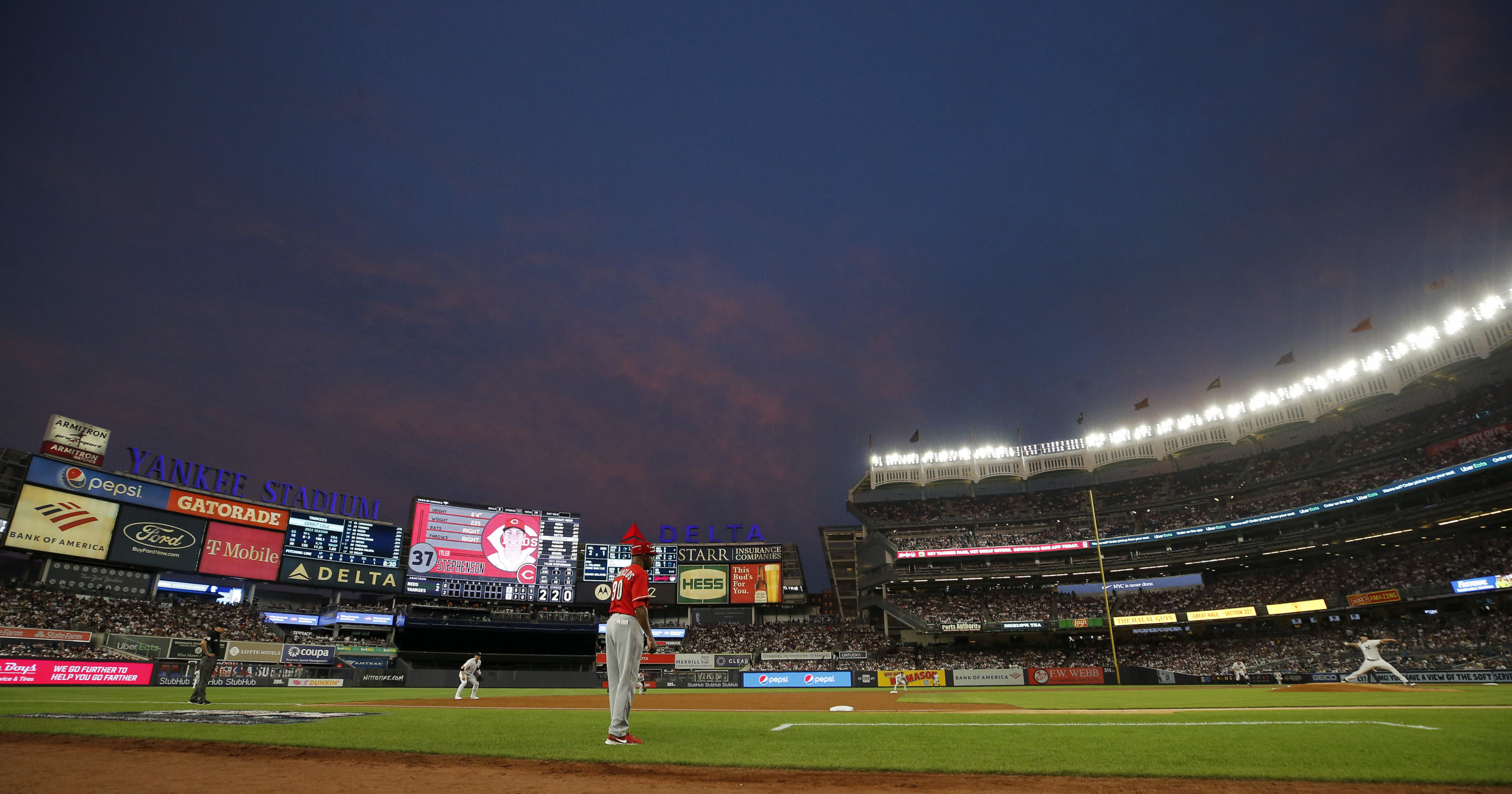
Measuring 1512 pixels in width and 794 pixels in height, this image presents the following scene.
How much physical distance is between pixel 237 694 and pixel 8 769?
2113 centimetres

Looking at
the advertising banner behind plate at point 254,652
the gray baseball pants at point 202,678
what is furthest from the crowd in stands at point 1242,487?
the gray baseball pants at point 202,678

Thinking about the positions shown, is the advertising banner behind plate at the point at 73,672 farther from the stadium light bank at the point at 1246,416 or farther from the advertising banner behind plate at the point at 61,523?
the stadium light bank at the point at 1246,416

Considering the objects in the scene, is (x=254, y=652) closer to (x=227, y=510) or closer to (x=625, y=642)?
(x=227, y=510)

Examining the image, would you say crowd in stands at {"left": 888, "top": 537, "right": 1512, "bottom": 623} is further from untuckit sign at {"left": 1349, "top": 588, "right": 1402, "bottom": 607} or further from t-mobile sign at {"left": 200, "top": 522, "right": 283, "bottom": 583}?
t-mobile sign at {"left": 200, "top": 522, "right": 283, "bottom": 583}

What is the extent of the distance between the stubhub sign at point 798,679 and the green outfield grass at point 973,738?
3311 centimetres

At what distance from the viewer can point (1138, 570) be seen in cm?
6184

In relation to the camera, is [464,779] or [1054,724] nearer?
[464,779]

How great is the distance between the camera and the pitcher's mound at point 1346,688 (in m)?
24.7

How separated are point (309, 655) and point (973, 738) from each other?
4972 centimetres

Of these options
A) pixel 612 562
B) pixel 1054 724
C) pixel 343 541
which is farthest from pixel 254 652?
pixel 1054 724

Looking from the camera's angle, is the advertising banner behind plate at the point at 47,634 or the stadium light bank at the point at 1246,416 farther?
the stadium light bank at the point at 1246,416

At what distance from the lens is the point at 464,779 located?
23.5 feet

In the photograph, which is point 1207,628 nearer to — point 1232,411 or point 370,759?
point 1232,411

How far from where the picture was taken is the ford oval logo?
158 ft
